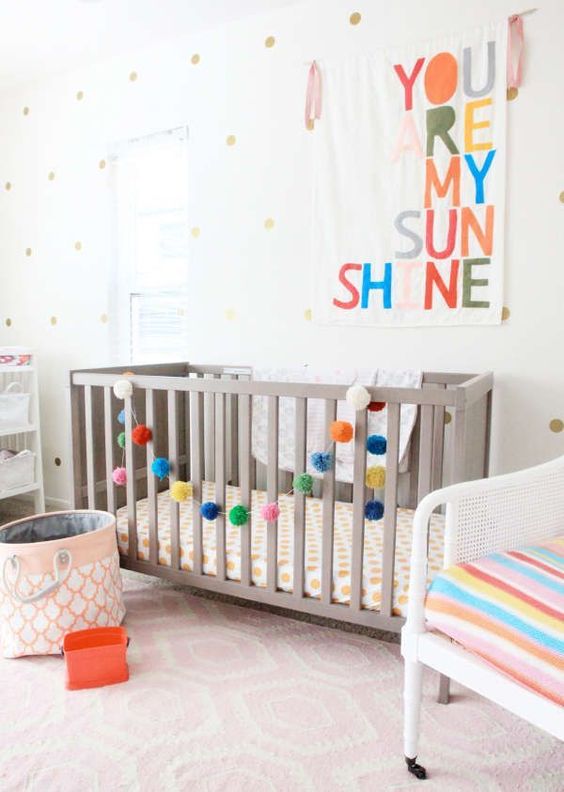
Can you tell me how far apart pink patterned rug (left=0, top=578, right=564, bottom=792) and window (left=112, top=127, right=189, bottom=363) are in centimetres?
146

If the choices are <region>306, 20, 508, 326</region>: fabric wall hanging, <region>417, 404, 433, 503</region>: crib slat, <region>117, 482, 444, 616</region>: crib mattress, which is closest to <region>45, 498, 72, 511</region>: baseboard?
<region>117, 482, 444, 616</region>: crib mattress

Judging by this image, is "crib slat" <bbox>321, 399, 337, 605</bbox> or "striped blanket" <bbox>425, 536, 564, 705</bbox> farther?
"crib slat" <bbox>321, 399, 337, 605</bbox>

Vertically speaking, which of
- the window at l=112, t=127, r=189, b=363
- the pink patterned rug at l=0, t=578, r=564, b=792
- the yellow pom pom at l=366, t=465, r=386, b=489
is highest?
the window at l=112, t=127, r=189, b=363

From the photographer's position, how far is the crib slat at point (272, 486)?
168 centimetres

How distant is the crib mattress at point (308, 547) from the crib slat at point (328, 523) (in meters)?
0.03

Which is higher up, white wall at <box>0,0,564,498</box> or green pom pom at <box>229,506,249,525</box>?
white wall at <box>0,0,564,498</box>

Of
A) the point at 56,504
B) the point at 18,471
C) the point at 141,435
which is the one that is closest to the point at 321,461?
the point at 141,435

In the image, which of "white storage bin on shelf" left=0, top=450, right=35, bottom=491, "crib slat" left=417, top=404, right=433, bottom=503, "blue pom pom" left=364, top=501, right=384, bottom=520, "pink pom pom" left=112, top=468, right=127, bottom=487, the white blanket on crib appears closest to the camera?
"crib slat" left=417, top=404, right=433, bottom=503

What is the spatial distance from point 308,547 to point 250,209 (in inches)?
54.3

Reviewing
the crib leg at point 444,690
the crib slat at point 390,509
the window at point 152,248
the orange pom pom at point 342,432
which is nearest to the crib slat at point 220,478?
the orange pom pom at point 342,432

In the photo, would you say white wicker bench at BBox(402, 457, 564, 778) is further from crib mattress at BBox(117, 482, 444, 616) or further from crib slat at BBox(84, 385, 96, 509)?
crib slat at BBox(84, 385, 96, 509)

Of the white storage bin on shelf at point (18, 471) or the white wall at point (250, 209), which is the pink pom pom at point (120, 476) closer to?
the white wall at point (250, 209)

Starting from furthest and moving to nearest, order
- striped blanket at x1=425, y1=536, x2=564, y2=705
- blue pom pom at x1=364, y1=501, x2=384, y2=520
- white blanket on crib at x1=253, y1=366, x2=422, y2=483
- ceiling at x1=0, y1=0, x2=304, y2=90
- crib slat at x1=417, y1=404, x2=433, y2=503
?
ceiling at x1=0, y1=0, x2=304, y2=90 → white blanket on crib at x1=253, y1=366, x2=422, y2=483 → blue pom pom at x1=364, y1=501, x2=384, y2=520 → crib slat at x1=417, y1=404, x2=433, y2=503 → striped blanket at x1=425, y1=536, x2=564, y2=705

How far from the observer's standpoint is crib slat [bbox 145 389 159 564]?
1879mm
